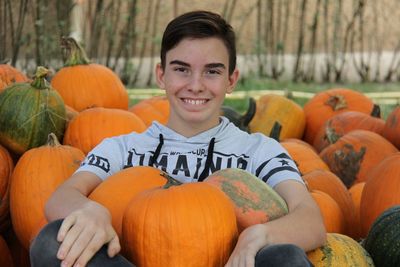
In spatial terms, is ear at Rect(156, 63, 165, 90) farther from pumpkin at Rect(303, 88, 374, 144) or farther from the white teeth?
pumpkin at Rect(303, 88, 374, 144)

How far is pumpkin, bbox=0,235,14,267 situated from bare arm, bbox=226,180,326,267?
1.13 m

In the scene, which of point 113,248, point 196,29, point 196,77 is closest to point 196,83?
point 196,77

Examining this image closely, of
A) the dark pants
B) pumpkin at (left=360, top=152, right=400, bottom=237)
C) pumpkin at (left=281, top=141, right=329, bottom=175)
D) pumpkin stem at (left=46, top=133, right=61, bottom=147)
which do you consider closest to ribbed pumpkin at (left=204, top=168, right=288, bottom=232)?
the dark pants

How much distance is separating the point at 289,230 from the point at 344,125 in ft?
7.11

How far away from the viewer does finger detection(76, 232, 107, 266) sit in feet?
6.38

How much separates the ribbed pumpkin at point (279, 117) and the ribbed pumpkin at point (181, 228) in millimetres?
2423

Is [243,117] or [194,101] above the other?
[194,101]

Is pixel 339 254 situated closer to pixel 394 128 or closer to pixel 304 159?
pixel 304 159

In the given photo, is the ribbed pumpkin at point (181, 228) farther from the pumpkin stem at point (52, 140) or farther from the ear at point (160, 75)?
the pumpkin stem at point (52, 140)

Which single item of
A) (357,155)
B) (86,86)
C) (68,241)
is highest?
(86,86)

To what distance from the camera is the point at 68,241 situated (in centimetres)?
196

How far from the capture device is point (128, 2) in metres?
8.78

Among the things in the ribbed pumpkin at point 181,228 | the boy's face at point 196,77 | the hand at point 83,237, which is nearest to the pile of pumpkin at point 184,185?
the ribbed pumpkin at point 181,228

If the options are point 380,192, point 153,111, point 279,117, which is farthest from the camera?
point 279,117
